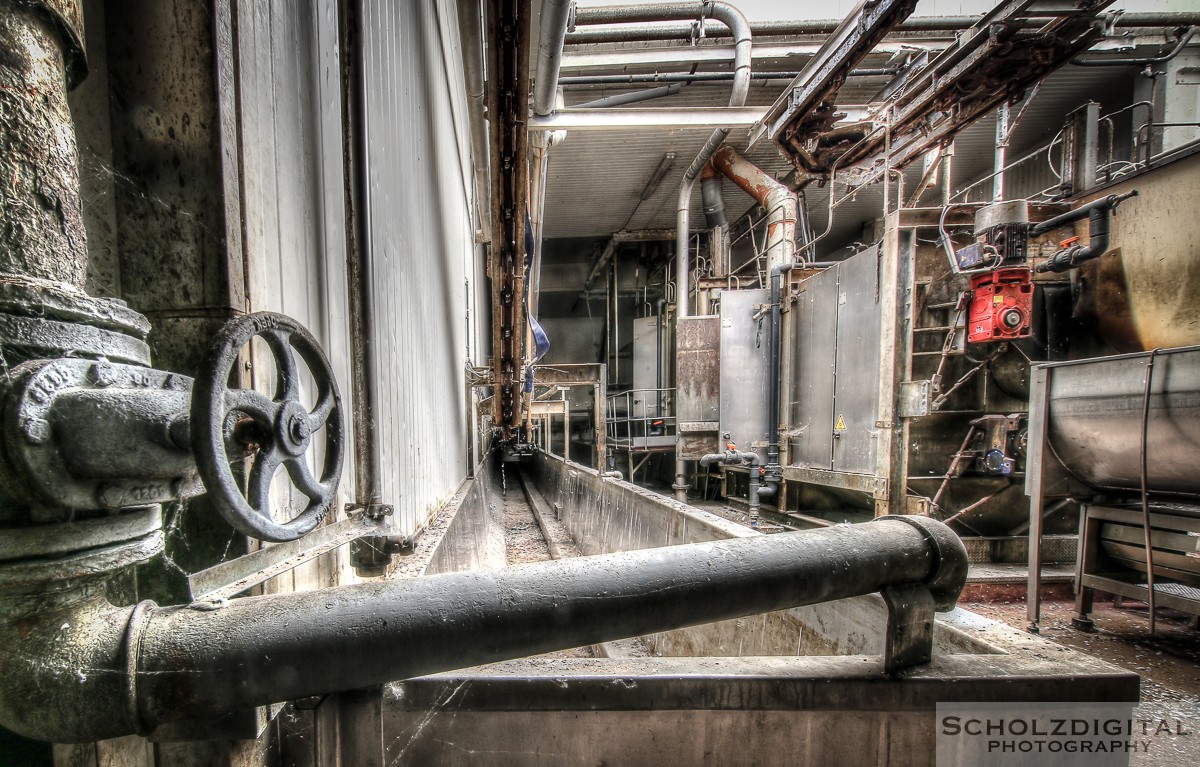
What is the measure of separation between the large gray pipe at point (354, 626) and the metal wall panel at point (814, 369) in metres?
5.59

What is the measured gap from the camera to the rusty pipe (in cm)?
745

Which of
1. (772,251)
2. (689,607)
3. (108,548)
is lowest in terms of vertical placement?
(689,607)

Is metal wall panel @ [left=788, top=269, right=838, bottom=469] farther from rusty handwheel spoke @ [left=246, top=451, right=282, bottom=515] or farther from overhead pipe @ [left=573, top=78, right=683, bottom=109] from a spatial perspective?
rusty handwheel spoke @ [left=246, top=451, right=282, bottom=515]

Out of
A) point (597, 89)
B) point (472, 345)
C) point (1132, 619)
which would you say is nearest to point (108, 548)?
point (1132, 619)

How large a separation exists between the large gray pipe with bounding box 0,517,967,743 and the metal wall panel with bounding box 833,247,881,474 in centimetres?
483

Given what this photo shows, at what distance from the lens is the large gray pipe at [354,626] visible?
2.05 feet

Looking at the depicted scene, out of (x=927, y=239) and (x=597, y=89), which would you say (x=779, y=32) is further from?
(x=927, y=239)

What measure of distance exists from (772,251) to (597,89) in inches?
179

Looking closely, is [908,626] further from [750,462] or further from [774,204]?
[774,204]

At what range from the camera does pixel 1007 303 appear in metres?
4.15

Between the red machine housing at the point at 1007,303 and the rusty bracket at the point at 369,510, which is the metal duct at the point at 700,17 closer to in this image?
the red machine housing at the point at 1007,303

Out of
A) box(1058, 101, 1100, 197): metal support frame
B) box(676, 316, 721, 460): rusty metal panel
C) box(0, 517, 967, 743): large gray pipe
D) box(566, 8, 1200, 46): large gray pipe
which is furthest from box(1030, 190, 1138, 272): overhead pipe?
box(0, 517, 967, 743): large gray pipe

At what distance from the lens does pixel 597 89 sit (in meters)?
8.08

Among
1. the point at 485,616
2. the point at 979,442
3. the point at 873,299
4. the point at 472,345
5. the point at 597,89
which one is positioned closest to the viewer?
the point at 485,616
